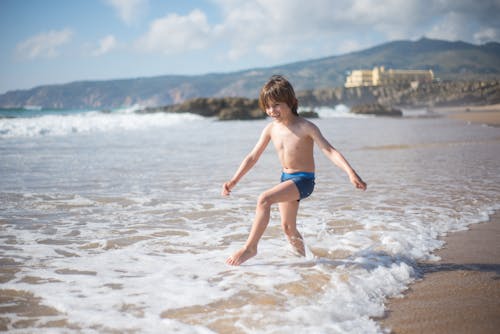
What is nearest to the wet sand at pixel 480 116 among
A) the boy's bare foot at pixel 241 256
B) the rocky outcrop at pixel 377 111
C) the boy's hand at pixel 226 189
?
the rocky outcrop at pixel 377 111

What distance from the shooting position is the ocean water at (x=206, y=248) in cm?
207

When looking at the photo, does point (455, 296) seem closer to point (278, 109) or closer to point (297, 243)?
point (297, 243)

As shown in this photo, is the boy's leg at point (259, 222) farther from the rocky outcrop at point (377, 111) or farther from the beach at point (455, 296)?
the rocky outcrop at point (377, 111)

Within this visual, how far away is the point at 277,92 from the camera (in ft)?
9.50

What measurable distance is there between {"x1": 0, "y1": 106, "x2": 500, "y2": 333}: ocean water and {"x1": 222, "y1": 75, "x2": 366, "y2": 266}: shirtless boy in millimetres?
172

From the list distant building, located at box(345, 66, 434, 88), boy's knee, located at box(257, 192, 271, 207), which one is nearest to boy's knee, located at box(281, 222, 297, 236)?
boy's knee, located at box(257, 192, 271, 207)

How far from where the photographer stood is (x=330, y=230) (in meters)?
3.64

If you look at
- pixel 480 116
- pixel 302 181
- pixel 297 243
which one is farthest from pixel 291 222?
pixel 480 116

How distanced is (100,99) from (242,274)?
6847 inches

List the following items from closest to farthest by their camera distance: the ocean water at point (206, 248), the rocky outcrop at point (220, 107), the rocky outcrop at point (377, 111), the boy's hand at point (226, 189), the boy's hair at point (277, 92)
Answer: the ocean water at point (206, 248)
the boy's hair at point (277, 92)
the boy's hand at point (226, 189)
the rocky outcrop at point (220, 107)
the rocky outcrop at point (377, 111)

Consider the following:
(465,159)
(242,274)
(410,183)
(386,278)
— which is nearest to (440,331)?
(386,278)

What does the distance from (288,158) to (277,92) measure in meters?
0.49

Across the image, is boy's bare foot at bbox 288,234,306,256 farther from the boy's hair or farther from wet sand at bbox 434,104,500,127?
wet sand at bbox 434,104,500,127

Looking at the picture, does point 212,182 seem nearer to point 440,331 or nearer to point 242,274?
point 242,274
